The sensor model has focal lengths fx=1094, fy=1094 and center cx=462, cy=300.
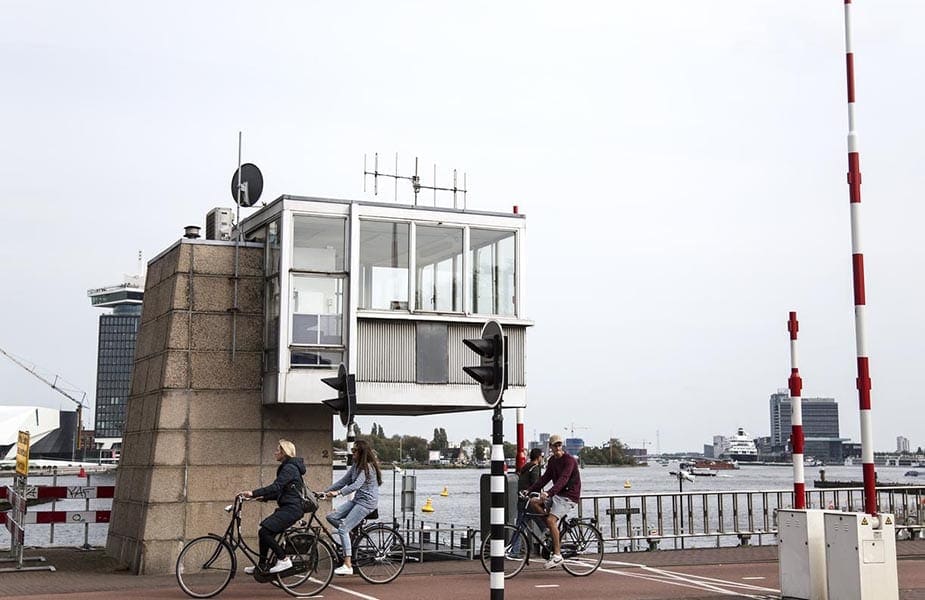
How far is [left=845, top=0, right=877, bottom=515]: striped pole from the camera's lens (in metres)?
12.5

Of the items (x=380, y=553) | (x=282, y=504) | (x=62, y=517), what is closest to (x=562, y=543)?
(x=380, y=553)

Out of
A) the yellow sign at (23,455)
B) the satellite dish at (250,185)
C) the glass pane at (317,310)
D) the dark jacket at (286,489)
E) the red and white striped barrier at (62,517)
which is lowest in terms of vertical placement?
the red and white striped barrier at (62,517)

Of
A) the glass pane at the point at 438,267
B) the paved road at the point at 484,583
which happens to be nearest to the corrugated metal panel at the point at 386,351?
the glass pane at the point at 438,267

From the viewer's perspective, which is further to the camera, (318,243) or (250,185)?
(250,185)

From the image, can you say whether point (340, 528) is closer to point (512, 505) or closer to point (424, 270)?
point (512, 505)

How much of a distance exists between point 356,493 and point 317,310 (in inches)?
126

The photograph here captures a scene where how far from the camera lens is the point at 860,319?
12.9m

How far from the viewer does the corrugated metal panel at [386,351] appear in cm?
1572

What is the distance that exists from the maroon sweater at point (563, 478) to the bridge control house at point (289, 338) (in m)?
2.15

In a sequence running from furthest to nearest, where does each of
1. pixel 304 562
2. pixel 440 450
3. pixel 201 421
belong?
1. pixel 440 450
2. pixel 201 421
3. pixel 304 562

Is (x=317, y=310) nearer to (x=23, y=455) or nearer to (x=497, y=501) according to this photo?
(x=23, y=455)

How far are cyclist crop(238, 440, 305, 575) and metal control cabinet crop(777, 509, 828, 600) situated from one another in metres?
5.34

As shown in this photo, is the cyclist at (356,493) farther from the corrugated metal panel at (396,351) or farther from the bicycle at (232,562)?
the corrugated metal panel at (396,351)

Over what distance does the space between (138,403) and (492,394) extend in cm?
830
